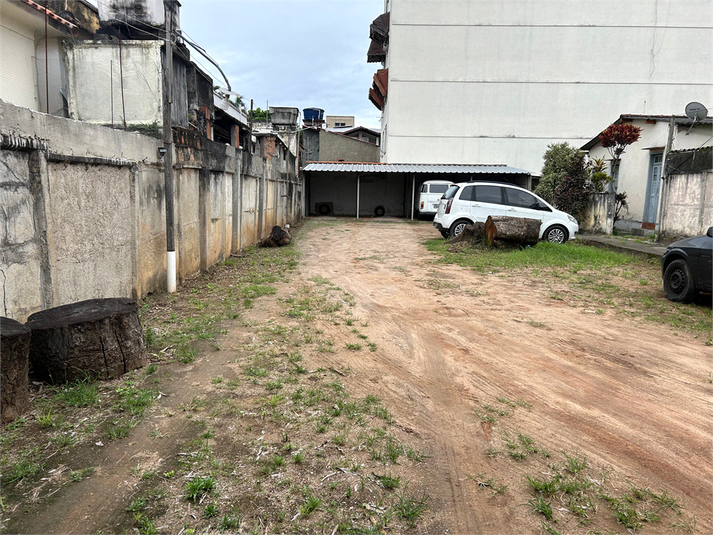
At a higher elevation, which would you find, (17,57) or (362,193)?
(17,57)

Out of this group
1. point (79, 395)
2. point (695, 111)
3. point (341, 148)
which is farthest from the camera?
point (341, 148)

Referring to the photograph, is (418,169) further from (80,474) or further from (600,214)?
(80,474)

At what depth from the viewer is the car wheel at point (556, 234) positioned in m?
12.8

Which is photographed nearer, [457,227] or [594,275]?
[594,275]

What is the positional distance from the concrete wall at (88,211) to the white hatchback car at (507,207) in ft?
22.4

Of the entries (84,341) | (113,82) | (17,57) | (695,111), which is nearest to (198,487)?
(84,341)

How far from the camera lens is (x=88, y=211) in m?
4.77

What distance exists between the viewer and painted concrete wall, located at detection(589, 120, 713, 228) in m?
13.8

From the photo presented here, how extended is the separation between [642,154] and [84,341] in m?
16.0

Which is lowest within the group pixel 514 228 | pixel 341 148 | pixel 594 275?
pixel 594 275

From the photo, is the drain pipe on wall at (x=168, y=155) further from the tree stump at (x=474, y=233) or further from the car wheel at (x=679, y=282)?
the tree stump at (x=474, y=233)

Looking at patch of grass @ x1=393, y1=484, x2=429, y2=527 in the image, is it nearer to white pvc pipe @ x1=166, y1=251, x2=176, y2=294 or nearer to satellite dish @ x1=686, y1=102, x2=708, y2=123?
white pvc pipe @ x1=166, y1=251, x2=176, y2=294

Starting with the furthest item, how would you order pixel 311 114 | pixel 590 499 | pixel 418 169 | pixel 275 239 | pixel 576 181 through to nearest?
pixel 311 114 < pixel 418 169 < pixel 576 181 < pixel 275 239 < pixel 590 499

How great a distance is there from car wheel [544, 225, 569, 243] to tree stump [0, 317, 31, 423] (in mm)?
12152
